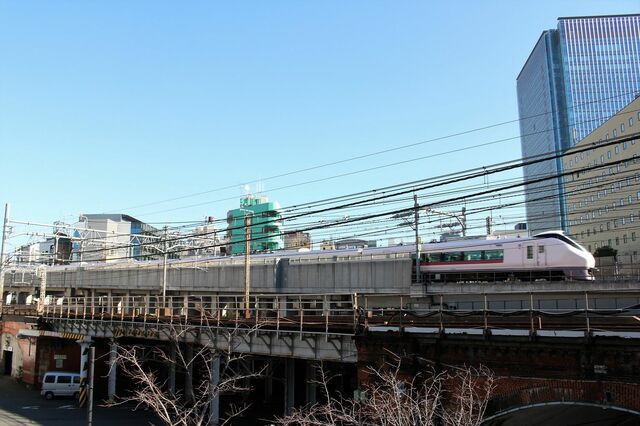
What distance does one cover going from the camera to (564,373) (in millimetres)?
12883

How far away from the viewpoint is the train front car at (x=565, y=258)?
1188 inches

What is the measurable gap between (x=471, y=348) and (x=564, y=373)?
2.38m

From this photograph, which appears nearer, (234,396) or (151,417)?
(151,417)

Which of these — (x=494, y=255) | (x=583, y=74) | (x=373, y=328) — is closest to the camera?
(x=373, y=328)

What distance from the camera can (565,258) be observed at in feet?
99.0

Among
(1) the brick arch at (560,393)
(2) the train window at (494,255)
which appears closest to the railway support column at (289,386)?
(1) the brick arch at (560,393)

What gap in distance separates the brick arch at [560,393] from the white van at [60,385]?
92.5ft

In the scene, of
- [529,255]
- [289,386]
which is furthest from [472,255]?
[289,386]

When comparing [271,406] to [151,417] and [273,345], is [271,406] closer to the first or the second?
[151,417]

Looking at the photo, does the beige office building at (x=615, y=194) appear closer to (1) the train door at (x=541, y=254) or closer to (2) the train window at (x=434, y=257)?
(1) the train door at (x=541, y=254)

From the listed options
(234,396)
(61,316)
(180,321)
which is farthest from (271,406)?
(61,316)

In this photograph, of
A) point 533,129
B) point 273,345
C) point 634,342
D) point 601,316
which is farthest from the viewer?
point 533,129

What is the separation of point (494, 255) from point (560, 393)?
19.8 meters

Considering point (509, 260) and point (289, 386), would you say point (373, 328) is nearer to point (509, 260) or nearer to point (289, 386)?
point (289, 386)
